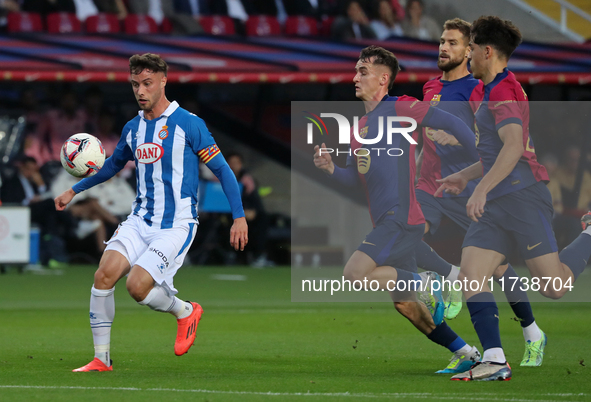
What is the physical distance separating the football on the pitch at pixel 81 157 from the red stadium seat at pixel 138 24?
1113 centimetres

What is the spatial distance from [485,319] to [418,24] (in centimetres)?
1334

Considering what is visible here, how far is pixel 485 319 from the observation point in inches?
235

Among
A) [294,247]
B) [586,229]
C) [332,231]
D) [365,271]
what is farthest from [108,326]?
[294,247]

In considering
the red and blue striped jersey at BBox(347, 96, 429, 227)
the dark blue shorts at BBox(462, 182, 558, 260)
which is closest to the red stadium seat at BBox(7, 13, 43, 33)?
the red and blue striped jersey at BBox(347, 96, 429, 227)

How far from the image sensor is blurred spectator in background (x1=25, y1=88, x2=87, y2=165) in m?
15.9

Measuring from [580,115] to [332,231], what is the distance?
16.2ft

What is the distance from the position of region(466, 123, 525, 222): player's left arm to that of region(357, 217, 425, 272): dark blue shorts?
0.73 meters

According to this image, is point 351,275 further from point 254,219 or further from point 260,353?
point 254,219

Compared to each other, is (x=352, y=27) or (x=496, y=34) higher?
(x=352, y=27)

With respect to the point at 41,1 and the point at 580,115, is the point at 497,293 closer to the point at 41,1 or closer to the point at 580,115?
the point at 580,115

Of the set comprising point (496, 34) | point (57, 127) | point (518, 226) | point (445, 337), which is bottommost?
point (445, 337)

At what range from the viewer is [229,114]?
1770 cm

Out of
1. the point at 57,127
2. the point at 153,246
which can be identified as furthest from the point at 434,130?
the point at 57,127

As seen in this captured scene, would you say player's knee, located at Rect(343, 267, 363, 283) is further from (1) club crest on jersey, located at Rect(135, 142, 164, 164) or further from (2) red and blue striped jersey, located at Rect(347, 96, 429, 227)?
(1) club crest on jersey, located at Rect(135, 142, 164, 164)
